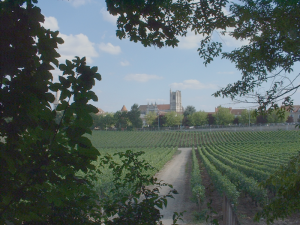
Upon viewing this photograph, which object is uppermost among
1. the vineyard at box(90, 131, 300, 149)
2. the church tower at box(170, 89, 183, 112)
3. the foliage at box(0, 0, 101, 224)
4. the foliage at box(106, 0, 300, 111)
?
the church tower at box(170, 89, 183, 112)

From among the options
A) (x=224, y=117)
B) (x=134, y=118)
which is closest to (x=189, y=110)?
(x=224, y=117)

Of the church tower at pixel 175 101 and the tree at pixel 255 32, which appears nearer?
the tree at pixel 255 32

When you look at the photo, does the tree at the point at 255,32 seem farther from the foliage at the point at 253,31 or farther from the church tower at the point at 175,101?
the church tower at the point at 175,101

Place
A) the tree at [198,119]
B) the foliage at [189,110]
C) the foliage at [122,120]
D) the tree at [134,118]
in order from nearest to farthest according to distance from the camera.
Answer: the foliage at [122,120] → the tree at [134,118] → the tree at [198,119] → the foliage at [189,110]

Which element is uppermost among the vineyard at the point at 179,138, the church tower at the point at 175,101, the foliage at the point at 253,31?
the church tower at the point at 175,101

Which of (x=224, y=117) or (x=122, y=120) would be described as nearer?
(x=122, y=120)

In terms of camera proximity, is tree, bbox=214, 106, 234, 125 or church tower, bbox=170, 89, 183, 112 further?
church tower, bbox=170, 89, 183, 112

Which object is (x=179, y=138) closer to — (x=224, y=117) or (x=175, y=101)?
(x=224, y=117)

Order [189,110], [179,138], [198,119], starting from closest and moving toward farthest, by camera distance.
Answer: [179,138] < [198,119] < [189,110]

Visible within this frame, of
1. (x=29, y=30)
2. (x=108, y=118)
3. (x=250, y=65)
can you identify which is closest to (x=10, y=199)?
(x=29, y=30)

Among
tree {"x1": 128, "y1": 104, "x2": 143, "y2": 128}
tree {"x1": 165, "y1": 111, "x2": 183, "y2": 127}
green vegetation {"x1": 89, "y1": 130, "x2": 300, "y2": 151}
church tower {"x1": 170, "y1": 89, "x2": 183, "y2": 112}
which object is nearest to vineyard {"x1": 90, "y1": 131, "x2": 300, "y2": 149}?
green vegetation {"x1": 89, "y1": 130, "x2": 300, "y2": 151}

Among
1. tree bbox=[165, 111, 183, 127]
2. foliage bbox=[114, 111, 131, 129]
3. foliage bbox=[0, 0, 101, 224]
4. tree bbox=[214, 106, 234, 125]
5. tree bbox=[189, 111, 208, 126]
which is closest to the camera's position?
foliage bbox=[0, 0, 101, 224]

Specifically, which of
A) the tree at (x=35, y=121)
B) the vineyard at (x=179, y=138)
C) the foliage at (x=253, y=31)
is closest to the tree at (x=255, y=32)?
the foliage at (x=253, y=31)

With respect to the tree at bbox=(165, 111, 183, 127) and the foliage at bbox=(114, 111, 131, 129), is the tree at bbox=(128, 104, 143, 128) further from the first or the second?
the tree at bbox=(165, 111, 183, 127)
